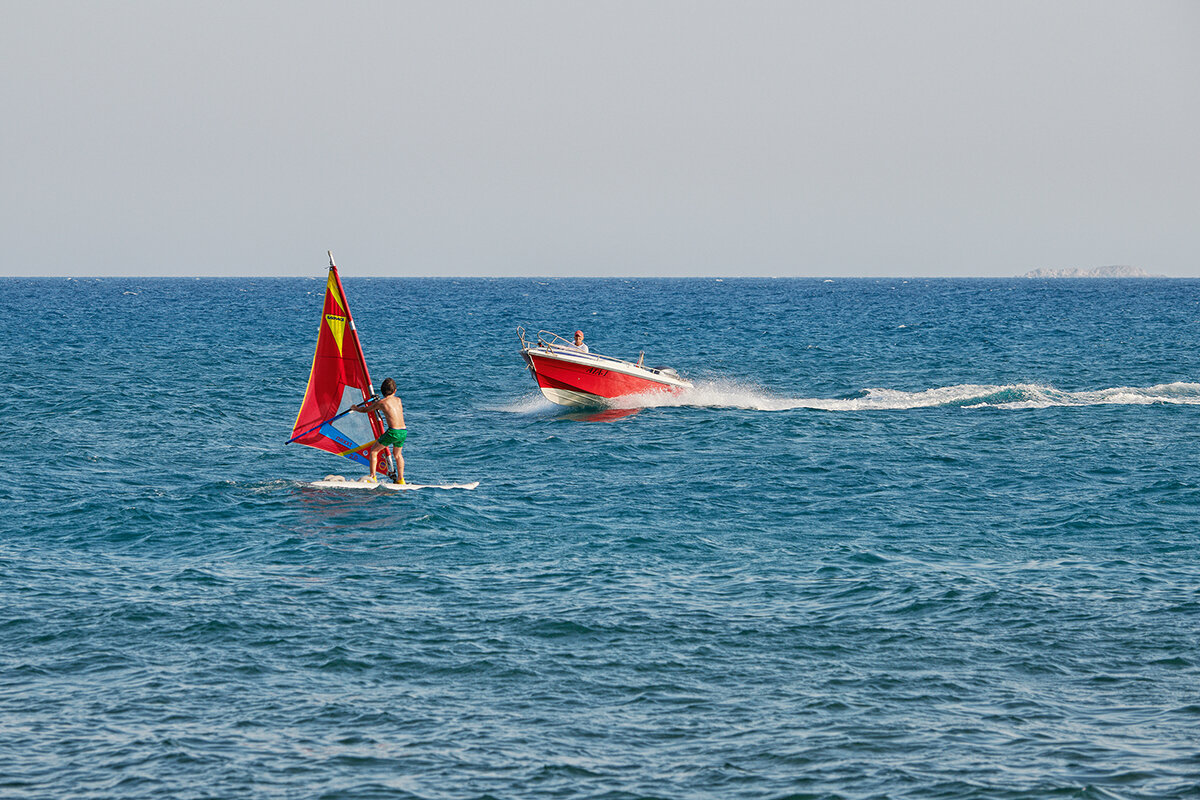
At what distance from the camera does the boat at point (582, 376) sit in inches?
1337

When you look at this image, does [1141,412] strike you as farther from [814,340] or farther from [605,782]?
[814,340]

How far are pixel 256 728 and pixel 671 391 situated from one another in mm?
25529

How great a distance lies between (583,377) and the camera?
3425 cm

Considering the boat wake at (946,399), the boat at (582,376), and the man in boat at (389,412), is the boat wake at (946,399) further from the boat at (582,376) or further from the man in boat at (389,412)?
the man in boat at (389,412)

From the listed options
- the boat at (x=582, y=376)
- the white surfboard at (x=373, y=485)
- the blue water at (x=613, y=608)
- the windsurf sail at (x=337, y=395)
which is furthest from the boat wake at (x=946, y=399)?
the windsurf sail at (x=337, y=395)

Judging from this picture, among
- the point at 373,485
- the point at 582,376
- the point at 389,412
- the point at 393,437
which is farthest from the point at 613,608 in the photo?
the point at 582,376

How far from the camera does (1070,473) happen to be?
24703 millimetres

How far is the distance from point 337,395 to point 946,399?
2219cm

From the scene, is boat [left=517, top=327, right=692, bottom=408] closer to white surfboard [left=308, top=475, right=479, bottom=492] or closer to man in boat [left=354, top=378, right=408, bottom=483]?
white surfboard [left=308, top=475, right=479, bottom=492]

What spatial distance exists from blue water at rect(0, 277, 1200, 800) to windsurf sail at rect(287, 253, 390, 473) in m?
1.36

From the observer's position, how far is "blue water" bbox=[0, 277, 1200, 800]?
35.0 ft

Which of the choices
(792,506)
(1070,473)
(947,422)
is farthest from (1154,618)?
(947,422)

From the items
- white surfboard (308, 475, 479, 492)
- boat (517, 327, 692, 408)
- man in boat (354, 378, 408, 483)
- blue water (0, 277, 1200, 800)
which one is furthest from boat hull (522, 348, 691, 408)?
man in boat (354, 378, 408, 483)

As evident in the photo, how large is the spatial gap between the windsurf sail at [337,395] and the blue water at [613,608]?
1.36m
